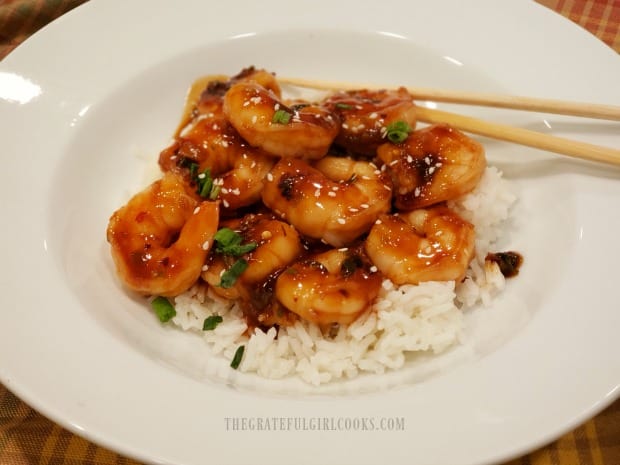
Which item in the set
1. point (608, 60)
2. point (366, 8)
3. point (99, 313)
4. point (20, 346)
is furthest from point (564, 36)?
point (20, 346)

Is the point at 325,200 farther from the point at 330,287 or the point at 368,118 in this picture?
the point at 368,118

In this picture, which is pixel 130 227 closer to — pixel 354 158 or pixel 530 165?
pixel 354 158

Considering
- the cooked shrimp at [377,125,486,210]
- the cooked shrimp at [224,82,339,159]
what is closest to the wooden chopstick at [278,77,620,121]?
the cooked shrimp at [377,125,486,210]

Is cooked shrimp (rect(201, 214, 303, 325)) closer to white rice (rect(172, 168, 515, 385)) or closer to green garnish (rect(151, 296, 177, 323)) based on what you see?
white rice (rect(172, 168, 515, 385))

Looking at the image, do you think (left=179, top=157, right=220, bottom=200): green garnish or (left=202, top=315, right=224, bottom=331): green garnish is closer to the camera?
(left=202, top=315, right=224, bottom=331): green garnish

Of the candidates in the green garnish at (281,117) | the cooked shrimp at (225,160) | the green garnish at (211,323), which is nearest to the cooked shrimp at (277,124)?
the green garnish at (281,117)
